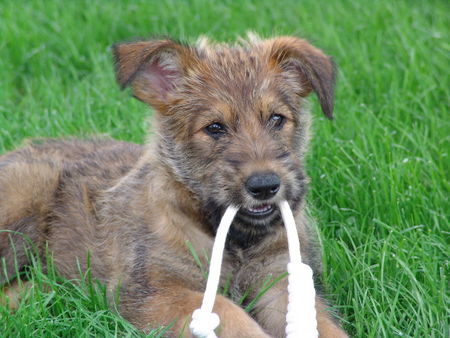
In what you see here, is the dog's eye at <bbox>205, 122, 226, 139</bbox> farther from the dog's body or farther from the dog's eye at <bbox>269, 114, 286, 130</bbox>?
the dog's eye at <bbox>269, 114, 286, 130</bbox>

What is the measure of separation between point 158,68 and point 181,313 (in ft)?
4.63

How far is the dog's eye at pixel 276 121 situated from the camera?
4.43 m

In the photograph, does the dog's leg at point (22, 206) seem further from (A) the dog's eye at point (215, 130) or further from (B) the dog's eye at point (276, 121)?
(B) the dog's eye at point (276, 121)

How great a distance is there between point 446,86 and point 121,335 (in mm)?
3990

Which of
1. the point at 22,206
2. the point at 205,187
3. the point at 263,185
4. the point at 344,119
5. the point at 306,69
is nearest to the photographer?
the point at 263,185

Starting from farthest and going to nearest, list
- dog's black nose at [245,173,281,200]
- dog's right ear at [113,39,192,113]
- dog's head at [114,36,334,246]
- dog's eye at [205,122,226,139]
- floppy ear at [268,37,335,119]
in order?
floppy ear at [268,37,335,119]
dog's right ear at [113,39,192,113]
dog's eye at [205,122,226,139]
dog's head at [114,36,334,246]
dog's black nose at [245,173,281,200]

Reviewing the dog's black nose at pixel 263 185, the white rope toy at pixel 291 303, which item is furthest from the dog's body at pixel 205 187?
the white rope toy at pixel 291 303

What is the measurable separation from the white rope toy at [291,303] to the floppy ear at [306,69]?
973mm

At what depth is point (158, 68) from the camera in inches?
186

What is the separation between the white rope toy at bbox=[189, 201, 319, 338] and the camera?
12.5ft

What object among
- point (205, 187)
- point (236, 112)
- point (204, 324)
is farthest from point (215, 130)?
point (204, 324)

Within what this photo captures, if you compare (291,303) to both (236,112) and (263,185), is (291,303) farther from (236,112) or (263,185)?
(236,112)

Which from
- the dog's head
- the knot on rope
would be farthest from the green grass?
the dog's head

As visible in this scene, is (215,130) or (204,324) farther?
(215,130)
